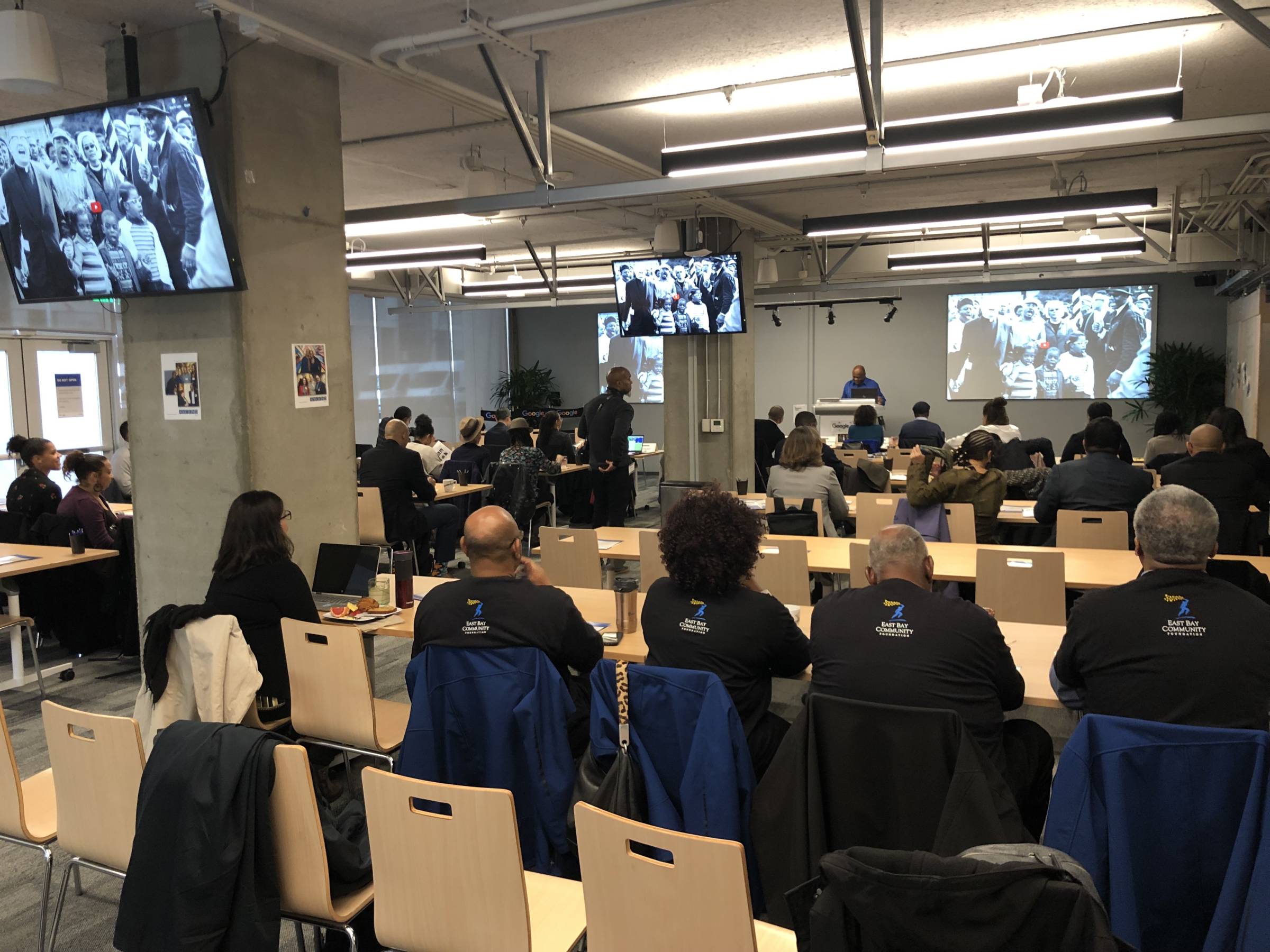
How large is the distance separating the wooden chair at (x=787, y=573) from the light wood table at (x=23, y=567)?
394 cm

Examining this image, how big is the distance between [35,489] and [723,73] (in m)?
5.21

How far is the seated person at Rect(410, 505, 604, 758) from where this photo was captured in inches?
115

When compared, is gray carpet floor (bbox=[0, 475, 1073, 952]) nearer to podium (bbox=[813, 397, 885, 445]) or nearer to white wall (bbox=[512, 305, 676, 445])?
podium (bbox=[813, 397, 885, 445])

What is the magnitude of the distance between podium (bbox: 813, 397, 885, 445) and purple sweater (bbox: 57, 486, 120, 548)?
28.2ft

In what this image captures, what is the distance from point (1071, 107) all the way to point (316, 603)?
4117 mm

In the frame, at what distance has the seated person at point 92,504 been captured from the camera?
19.4 ft

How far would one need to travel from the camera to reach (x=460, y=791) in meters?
A: 1.99

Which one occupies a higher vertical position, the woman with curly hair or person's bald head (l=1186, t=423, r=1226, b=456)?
person's bald head (l=1186, t=423, r=1226, b=456)

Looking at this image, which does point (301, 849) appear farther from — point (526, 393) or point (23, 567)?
point (526, 393)

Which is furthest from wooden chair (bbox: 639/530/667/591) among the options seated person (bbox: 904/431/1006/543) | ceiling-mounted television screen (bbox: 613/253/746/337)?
ceiling-mounted television screen (bbox: 613/253/746/337)

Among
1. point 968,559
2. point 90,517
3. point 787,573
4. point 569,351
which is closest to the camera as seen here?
point 787,573

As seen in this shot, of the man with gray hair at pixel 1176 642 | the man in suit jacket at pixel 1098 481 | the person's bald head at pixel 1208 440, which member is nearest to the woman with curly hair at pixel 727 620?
the man with gray hair at pixel 1176 642

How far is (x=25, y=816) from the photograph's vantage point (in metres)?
2.75

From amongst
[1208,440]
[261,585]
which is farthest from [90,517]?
[1208,440]
